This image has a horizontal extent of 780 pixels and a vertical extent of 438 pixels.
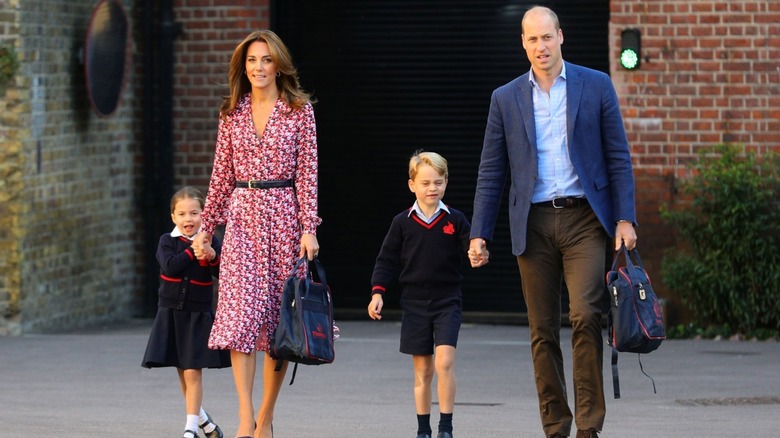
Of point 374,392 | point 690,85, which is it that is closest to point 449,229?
point 374,392

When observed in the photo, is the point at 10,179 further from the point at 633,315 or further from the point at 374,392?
the point at 633,315

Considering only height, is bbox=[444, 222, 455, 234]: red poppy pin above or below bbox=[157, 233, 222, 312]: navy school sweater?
above

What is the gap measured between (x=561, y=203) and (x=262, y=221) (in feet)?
4.56

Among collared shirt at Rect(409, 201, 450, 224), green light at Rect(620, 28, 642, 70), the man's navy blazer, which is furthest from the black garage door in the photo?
the man's navy blazer

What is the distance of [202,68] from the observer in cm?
1296

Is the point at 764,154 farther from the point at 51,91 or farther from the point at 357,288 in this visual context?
the point at 51,91

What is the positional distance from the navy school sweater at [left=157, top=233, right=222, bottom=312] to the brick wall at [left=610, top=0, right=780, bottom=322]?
5197 mm

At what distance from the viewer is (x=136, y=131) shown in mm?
13227

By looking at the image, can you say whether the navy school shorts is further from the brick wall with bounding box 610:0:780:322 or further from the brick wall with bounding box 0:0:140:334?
the brick wall with bounding box 0:0:140:334

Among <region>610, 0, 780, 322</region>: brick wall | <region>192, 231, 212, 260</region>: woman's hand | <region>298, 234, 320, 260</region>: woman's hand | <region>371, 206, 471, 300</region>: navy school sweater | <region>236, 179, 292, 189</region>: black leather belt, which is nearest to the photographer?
<region>298, 234, 320, 260</region>: woman's hand

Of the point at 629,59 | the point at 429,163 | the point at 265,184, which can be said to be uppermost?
the point at 629,59

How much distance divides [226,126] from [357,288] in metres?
6.19

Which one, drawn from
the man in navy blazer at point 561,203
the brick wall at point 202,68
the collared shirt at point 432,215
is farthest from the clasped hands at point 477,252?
the brick wall at point 202,68

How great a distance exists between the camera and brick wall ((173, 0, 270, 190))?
1285cm
